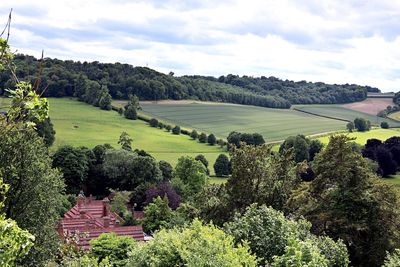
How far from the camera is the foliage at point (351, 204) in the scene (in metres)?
18.2

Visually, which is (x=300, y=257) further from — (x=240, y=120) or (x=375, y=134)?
(x=240, y=120)

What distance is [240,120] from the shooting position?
8244 cm

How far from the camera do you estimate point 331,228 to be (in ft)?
63.4

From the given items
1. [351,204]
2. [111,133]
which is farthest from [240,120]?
[351,204]

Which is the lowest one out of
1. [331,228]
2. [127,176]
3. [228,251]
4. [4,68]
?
[127,176]

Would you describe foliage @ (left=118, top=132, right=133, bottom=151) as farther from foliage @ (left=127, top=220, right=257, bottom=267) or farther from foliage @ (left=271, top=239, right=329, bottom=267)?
foliage @ (left=271, top=239, right=329, bottom=267)

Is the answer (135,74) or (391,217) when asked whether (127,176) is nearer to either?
(391,217)

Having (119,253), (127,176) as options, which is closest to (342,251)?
(119,253)

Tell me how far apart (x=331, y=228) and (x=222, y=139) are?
161ft

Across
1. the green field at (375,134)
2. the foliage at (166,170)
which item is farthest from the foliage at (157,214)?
the green field at (375,134)

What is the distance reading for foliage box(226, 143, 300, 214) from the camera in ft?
70.8

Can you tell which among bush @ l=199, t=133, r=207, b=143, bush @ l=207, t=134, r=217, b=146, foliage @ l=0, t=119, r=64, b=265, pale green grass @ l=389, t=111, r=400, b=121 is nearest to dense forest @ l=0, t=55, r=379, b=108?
pale green grass @ l=389, t=111, r=400, b=121

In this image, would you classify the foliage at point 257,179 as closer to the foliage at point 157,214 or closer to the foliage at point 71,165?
the foliage at point 157,214

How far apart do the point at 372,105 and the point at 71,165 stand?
7729cm
